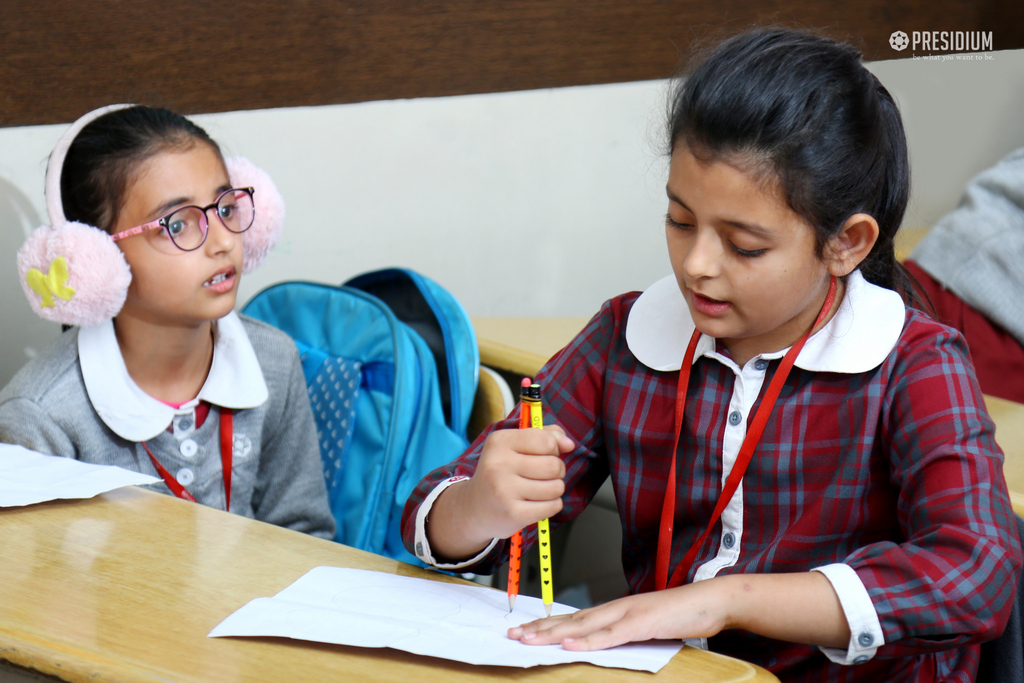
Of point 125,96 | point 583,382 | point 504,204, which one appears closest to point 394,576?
point 583,382

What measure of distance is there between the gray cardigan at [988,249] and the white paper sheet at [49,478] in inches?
57.1

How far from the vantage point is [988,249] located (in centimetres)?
171

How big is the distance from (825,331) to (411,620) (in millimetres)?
554

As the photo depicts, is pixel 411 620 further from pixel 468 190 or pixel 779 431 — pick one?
pixel 468 190

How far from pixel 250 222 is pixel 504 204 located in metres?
0.89

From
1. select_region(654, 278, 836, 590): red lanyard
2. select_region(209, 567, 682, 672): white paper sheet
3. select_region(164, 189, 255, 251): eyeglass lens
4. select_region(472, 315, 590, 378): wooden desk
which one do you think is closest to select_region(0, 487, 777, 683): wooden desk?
select_region(209, 567, 682, 672): white paper sheet

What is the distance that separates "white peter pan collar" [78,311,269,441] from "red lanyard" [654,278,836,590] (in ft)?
2.49

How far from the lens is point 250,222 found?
1562 mm

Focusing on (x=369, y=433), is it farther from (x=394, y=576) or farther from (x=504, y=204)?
(x=504, y=204)

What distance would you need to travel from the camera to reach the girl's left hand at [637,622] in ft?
2.72

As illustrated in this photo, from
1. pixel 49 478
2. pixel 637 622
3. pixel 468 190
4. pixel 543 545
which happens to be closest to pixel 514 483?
pixel 543 545

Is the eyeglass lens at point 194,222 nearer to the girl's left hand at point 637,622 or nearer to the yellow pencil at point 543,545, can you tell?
the yellow pencil at point 543,545

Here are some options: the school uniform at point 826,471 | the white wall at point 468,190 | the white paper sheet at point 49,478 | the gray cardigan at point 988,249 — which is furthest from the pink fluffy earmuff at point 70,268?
the gray cardigan at point 988,249

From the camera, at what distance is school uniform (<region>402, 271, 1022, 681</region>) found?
85cm
